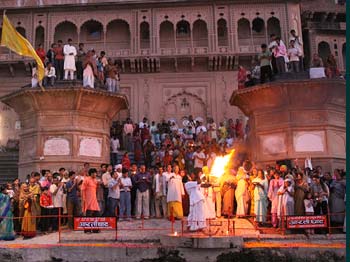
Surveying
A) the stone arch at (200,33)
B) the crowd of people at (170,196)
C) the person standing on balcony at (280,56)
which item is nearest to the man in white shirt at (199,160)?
the crowd of people at (170,196)

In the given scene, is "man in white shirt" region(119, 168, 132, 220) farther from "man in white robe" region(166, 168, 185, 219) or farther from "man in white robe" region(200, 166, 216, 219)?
"man in white robe" region(200, 166, 216, 219)

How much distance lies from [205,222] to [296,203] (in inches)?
84.6

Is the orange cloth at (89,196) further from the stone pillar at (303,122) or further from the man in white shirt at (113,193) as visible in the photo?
the stone pillar at (303,122)

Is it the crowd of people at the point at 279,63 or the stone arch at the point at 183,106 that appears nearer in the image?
the crowd of people at the point at 279,63

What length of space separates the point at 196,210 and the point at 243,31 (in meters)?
19.9

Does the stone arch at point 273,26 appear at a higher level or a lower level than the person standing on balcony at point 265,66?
higher

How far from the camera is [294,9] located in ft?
92.7

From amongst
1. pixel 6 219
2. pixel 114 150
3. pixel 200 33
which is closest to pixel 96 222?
pixel 6 219

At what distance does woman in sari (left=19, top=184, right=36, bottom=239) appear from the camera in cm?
1094

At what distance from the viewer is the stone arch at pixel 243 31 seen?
2817 centimetres

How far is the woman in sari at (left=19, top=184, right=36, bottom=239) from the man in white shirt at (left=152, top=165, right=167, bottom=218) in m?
3.29

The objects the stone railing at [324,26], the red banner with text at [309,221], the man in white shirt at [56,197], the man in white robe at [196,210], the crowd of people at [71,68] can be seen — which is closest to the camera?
the red banner with text at [309,221]

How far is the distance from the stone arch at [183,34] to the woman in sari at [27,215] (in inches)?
734

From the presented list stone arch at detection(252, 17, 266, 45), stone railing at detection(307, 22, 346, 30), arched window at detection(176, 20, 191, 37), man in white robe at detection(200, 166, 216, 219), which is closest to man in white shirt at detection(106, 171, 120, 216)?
man in white robe at detection(200, 166, 216, 219)
